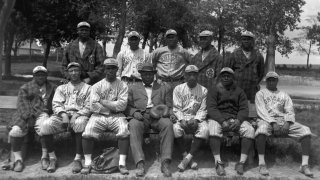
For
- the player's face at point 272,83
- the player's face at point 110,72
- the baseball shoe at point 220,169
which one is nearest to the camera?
the baseball shoe at point 220,169

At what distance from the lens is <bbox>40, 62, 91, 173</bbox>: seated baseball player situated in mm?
6004

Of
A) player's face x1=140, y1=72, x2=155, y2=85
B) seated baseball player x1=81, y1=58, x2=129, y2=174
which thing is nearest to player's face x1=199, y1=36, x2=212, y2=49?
player's face x1=140, y1=72, x2=155, y2=85

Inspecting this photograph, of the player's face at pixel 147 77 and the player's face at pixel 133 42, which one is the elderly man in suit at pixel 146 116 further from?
the player's face at pixel 133 42

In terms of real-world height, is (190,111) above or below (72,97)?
below

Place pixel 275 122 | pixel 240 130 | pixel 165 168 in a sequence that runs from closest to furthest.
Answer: pixel 165 168 < pixel 240 130 < pixel 275 122

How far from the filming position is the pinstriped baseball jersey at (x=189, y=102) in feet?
20.7

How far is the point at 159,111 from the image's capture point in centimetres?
628

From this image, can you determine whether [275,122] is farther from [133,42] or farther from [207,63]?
[133,42]

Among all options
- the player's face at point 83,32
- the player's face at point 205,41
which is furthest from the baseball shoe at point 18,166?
the player's face at point 205,41

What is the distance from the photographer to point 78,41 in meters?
7.04

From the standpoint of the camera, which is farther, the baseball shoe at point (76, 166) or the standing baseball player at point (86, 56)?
the standing baseball player at point (86, 56)

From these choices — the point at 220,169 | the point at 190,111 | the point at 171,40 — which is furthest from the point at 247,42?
the point at 220,169

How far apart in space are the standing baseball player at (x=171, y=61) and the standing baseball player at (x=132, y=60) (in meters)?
0.27

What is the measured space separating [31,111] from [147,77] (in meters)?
1.90
